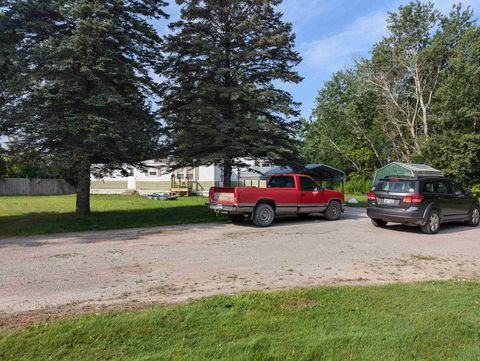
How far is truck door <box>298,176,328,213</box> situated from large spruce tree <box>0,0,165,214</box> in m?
5.98

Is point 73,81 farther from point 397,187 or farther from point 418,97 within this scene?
point 418,97

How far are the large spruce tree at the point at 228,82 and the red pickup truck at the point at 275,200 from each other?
2354 millimetres

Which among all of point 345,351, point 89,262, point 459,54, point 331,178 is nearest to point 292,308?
point 345,351

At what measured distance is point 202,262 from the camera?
26.3 feet

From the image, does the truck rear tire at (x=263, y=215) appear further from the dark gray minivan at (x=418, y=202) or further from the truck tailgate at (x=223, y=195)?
the dark gray minivan at (x=418, y=202)

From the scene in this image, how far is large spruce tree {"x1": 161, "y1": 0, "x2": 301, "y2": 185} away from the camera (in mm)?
17422

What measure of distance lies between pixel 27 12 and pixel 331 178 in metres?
25.9

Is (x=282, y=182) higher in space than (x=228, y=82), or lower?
lower

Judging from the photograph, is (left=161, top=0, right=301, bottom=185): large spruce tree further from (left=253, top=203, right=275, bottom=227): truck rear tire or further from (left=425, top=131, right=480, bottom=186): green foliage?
(left=425, top=131, right=480, bottom=186): green foliage

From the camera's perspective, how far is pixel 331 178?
34750mm

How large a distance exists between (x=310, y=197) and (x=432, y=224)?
4.39 meters

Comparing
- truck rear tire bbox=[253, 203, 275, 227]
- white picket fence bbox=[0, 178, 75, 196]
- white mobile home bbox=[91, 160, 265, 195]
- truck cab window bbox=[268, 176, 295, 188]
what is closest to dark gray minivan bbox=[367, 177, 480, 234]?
truck cab window bbox=[268, 176, 295, 188]

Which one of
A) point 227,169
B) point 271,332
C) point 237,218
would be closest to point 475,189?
point 227,169

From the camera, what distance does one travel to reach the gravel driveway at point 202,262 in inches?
232
